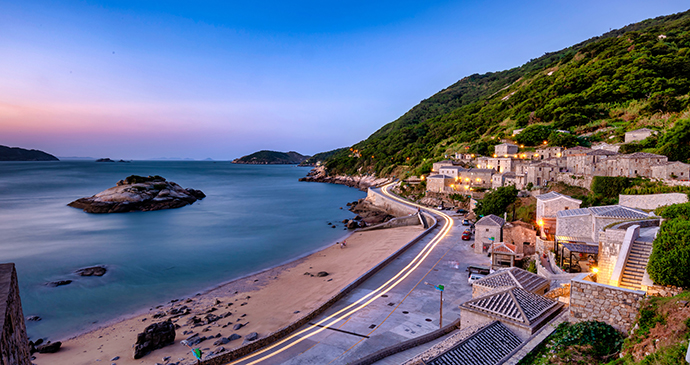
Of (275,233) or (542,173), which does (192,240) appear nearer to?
(275,233)

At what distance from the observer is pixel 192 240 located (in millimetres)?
40625

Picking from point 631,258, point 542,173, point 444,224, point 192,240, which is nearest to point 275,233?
point 192,240

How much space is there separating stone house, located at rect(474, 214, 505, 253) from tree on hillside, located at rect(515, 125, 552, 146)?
35.2 meters

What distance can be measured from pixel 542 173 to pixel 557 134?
58.3ft

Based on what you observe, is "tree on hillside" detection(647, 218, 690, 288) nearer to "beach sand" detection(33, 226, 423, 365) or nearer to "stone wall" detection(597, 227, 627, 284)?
"stone wall" detection(597, 227, 627, 284)

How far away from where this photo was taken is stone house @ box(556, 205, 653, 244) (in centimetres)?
1606

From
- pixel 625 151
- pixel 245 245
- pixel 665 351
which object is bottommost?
pixel 245 245

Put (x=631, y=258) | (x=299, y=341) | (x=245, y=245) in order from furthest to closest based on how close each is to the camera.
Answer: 1. (x=245, y=245)
2. (x=299, y=341)
3. (x=631, y=258)

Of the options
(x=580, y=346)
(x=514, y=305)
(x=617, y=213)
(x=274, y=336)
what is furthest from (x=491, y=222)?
(x=274, y=336)

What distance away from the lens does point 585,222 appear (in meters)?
18.2

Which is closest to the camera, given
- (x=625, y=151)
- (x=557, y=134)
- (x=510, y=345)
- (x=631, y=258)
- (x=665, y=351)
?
(x=665, y=351)

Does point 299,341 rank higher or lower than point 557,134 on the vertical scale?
lower

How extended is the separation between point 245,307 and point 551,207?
23900 mm

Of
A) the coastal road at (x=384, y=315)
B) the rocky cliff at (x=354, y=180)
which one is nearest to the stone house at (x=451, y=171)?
the rocky cliff at (x=354, y=180)
